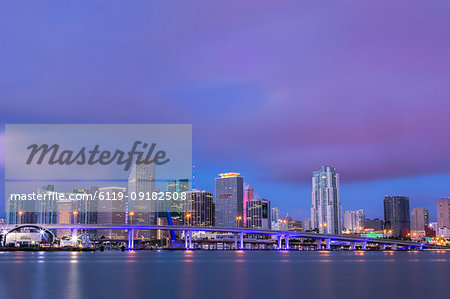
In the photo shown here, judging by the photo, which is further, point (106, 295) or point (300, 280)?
point (300, 280)

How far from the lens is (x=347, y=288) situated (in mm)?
51031

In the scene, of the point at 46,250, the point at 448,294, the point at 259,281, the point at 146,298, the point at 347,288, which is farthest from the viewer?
the point at 46,250

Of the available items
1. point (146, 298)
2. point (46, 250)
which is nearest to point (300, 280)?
point (146, 298)

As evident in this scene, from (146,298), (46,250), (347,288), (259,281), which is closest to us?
(146,298)

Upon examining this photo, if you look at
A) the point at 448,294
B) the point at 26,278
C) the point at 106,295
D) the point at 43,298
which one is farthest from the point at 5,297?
the point at 448,294

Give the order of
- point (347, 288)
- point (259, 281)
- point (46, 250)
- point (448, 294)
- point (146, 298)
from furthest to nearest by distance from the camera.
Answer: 1. point (46, 250)
2. point (259, 281)
3. point (347, 288)
4. point (448, 294)
5. point (146, 298)

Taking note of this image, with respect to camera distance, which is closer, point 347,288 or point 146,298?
point 146,298

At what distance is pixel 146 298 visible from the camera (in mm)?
41719

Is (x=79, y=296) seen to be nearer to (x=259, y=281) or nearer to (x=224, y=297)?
(x=224, y=297)

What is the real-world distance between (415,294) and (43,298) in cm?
2950

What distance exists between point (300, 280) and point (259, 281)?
5195mm

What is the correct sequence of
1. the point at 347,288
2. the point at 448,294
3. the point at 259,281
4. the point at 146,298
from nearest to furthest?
the point at 146,298
the point at 448,294
the point at 347,288
the point at 259,281

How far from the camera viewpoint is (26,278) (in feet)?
200

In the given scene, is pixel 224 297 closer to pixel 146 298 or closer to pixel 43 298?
pixel 146 298
